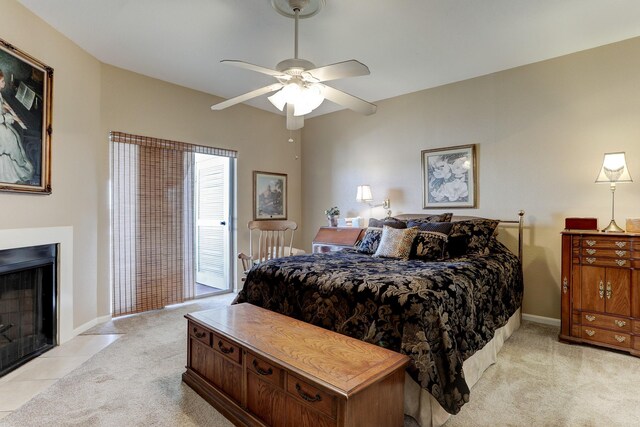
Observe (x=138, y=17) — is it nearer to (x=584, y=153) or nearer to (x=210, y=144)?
(x=210, y=144)

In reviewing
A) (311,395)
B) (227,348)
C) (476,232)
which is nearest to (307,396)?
(311,395)

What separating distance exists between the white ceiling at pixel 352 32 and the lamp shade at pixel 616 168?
1.08m

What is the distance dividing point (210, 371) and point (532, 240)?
3278 mm

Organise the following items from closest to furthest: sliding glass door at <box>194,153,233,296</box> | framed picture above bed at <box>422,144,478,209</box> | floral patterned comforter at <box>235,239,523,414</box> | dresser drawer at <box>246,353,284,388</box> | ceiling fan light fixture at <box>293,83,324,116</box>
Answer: dresser drawer at <box>246,353,284,388</box>
floral patterned comforter at <box>235,239,523,414</box>
ceiling fan light fixture at <box>293,83,324,116</box>
framed picture above bed at <box>422,144,478,209</box>
sliding glass door at <box>194,153,233,296</box>

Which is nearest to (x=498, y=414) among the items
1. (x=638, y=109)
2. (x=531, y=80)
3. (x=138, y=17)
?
(x=638, y=109)

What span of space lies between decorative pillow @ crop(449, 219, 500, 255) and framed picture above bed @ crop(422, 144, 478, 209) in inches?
21.0

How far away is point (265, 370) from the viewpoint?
161 cm

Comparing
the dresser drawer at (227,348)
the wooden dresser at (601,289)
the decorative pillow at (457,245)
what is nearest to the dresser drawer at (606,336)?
the wooden dresser at (601,289)

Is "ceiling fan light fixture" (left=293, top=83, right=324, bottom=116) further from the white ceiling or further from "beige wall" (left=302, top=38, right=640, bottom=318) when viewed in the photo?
"beige wall" (left=302, top=38, right=640, bottom=318)

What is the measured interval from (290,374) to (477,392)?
135 cm

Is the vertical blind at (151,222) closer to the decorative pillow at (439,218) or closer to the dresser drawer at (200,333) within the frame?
the dresser drawer at (200,333)

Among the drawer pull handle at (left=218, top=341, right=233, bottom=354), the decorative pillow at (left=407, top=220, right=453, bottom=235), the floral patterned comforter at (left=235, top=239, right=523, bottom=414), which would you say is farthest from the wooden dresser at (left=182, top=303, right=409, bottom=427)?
the decorative pillow at (left=407, top=220, right=453, bottom=235)

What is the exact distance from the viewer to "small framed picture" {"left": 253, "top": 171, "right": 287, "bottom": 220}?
4855 millimetres

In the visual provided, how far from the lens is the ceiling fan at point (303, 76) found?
206 cm
